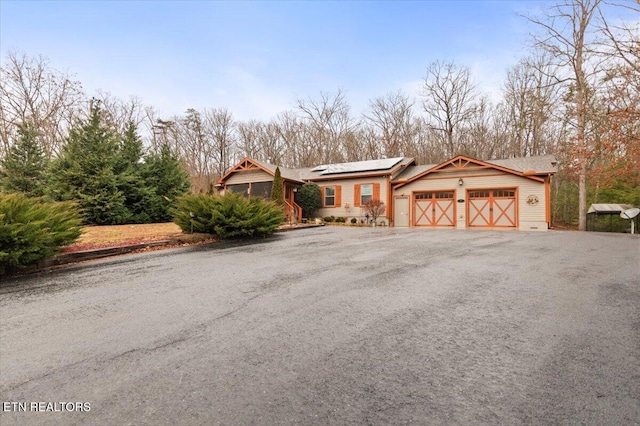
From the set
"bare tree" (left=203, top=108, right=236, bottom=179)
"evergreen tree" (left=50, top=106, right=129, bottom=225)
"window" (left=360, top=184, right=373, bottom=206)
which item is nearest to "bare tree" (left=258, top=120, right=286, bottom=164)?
"bare tree" (left=203, top=108, right=236, bottom=179)

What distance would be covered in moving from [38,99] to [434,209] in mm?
29338

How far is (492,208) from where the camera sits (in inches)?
625

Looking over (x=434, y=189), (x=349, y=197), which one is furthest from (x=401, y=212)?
(x=349, y=197)

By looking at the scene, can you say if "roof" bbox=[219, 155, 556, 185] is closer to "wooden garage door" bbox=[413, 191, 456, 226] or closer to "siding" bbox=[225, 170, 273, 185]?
"siding" bbox=[225, 170, 273, 185]

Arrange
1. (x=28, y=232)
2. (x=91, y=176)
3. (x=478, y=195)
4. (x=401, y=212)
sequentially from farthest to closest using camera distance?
(x=401, y=212) < (x=478, y=195) < (x=91, y=176) < (x=28, y=232)

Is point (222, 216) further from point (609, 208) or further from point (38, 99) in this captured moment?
point (38, 99)

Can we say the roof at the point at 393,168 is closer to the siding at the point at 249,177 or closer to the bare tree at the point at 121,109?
the siding at the point at 249,177

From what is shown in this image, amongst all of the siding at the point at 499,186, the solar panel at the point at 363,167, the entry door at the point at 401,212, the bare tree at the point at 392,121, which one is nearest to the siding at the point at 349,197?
the solar panel at the point at 363,167

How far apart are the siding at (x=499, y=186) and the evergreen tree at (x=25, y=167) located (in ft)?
69.2

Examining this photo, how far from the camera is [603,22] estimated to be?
26.6 feet

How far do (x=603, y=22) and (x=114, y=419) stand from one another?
Result: 1275 centimetres

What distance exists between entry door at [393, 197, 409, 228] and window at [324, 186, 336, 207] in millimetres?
4009

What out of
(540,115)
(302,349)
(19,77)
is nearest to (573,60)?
(540,115)

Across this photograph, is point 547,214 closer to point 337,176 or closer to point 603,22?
point 603,22
